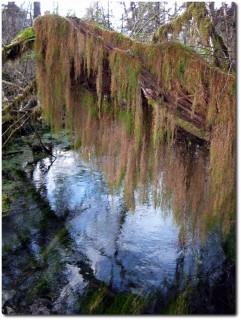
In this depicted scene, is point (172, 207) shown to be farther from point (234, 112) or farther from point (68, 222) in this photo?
point (68, 222)

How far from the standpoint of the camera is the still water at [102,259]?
Answer: 423cm

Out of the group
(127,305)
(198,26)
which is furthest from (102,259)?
(198,26)

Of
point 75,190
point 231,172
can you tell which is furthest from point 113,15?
point 231,172

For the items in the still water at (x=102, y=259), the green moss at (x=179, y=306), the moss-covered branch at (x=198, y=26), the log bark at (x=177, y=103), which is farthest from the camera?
the moss-covered branch at (x=198, y=26)

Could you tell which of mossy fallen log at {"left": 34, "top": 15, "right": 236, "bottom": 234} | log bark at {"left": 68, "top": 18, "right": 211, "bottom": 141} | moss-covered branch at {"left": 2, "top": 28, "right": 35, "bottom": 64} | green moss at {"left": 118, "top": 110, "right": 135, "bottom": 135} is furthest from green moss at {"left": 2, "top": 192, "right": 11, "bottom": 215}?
log bark at {"left": 68, "top": 18, "right": 211, "bottom": 141}

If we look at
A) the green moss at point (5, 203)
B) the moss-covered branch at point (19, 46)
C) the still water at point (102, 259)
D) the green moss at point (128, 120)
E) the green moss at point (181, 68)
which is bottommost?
the still water at point (102, 259)

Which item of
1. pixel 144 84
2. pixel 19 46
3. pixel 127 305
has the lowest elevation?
pixel 127 305

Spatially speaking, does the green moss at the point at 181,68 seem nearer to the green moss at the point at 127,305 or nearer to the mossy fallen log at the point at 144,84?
the mossy fallen log at the point at 144,84

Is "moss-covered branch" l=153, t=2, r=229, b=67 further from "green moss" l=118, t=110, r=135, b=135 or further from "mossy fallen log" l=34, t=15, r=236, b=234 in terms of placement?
"green moss" l=118, t=110, r=135, b=135

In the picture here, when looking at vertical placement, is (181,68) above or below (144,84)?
above

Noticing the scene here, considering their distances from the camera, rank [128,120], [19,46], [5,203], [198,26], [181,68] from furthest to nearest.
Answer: [5,203], [198,26], [19,46], [128,120], [181,68]

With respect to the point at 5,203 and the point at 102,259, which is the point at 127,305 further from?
the point at 5,203

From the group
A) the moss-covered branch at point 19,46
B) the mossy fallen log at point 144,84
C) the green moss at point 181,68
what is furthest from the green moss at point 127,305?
the moss-covered branch at point 19,46

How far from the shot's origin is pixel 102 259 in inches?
202
